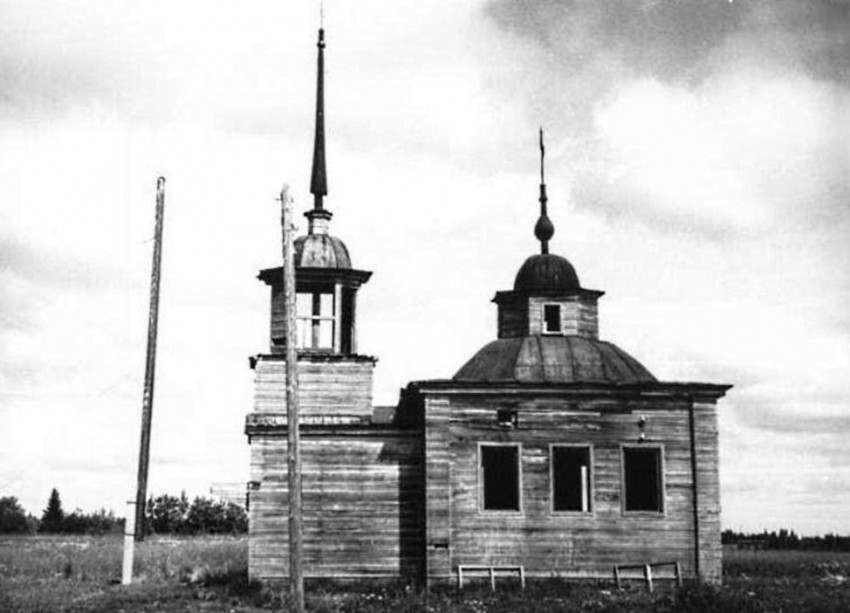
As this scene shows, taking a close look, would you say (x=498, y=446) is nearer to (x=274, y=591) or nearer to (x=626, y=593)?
(x=626, y=593)

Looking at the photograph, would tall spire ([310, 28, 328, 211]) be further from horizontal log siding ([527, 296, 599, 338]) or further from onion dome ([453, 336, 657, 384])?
horizontal log siding ([527, 296, 599, 338])

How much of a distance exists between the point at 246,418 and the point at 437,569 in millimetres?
6177

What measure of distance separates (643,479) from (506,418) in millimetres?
5108

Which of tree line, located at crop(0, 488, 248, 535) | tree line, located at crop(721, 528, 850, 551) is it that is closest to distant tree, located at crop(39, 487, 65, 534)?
tree line, located at crop(0, 488, 248, 535)

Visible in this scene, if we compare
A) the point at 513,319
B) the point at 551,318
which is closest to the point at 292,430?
the point at 551,318

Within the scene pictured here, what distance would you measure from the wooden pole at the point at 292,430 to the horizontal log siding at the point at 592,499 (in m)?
6.23

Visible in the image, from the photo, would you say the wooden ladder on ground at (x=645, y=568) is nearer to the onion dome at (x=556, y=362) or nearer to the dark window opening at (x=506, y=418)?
the dark window opening at (x=506, y=418)

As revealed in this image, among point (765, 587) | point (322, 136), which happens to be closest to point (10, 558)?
point (322, 136)

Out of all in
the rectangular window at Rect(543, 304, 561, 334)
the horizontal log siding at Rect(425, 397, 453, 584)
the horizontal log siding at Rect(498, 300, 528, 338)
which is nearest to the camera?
the horizontal log siding at Rect(425, 397, 453, 584)

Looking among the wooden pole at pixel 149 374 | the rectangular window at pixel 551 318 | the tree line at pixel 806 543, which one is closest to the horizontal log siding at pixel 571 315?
the rectangular window at pixel 551 318

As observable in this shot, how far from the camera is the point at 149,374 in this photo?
90.4ft

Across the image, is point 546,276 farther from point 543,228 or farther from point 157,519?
point 157,519

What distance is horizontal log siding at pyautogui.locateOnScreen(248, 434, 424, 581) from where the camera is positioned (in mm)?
24703

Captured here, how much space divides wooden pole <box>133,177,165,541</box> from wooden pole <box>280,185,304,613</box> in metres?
8.05
